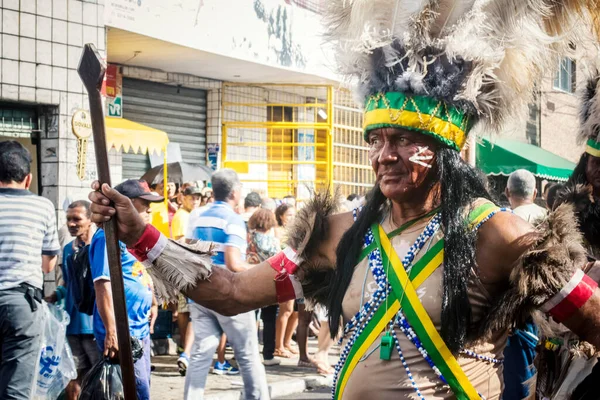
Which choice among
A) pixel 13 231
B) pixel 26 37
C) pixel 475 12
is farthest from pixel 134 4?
pixel 475 12

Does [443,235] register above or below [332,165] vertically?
below

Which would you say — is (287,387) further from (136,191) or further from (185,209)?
(136,191)

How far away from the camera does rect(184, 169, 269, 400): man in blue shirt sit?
7102 millimetres

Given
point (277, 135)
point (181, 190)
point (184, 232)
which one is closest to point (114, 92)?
point (181, 190)

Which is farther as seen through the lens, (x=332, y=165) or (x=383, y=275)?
(x=332, y=165)

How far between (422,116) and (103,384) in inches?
132

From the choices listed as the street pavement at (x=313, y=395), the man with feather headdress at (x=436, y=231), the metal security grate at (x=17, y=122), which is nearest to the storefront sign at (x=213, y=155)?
the metal security grate at (x=17, y=122)

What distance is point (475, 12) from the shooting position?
120 inches

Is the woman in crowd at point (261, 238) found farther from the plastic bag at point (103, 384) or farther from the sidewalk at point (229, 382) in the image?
the plastic bag at point (103, 384)

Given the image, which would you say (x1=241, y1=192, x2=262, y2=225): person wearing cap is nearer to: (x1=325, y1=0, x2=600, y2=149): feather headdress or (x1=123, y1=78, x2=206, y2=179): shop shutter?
(x1=123, y1=78, x2=206, y2=179): shop shutter

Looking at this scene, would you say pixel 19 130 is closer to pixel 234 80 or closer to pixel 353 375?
pixel 234 80

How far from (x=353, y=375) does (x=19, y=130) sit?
7219mm

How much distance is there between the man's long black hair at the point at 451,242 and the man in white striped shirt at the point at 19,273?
3442mm

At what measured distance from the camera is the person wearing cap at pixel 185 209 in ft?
34.3
